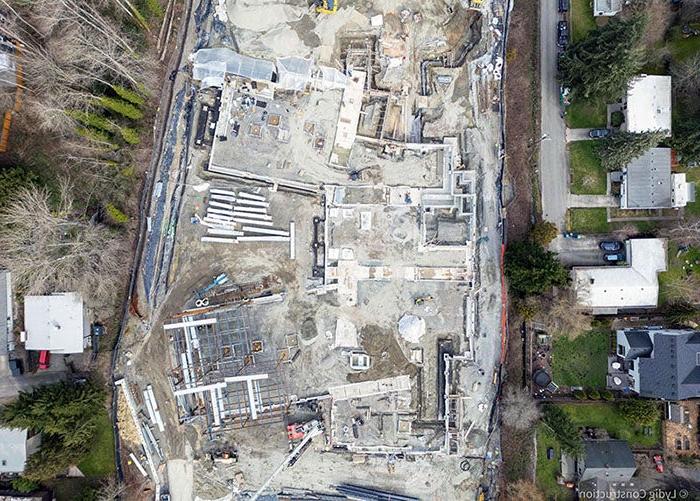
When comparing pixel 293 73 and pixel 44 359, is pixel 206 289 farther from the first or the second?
pixel 293 73

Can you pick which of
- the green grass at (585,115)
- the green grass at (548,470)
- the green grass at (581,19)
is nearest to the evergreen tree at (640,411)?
the green grass at (548,470)

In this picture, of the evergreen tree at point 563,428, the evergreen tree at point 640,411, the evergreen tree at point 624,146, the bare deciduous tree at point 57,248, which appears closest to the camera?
the bare deciduous tree at point 57,248

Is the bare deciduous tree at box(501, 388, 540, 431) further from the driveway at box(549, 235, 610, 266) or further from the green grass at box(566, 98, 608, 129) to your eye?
the green grass at box(566, 98, 608, 129)

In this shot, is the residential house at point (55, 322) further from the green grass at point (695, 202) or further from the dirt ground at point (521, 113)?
the green grass at point (695, 202)

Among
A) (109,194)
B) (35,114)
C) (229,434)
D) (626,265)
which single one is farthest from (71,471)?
(626,265)

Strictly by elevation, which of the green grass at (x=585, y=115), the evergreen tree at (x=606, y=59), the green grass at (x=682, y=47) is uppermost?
the green grass at (x=682, y=47)

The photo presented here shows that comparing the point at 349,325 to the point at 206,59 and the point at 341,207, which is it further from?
the point at 206,59
